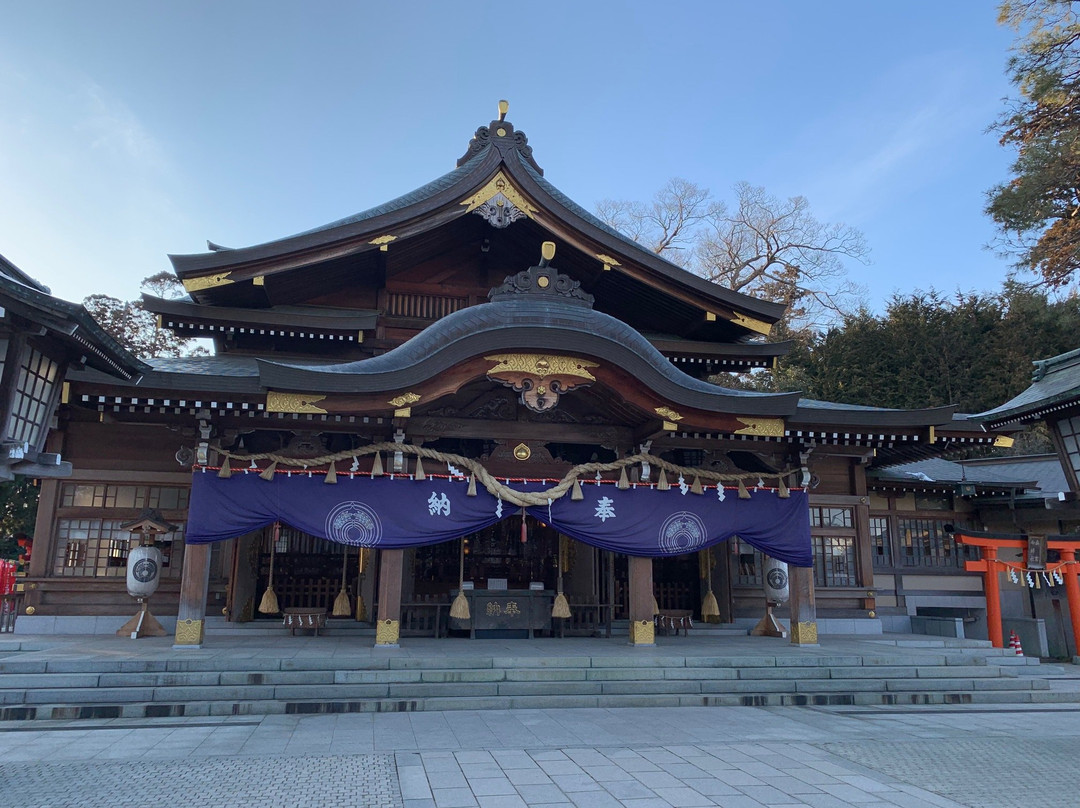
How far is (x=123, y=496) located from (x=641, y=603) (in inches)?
358

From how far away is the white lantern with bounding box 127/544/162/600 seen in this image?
1164 cm

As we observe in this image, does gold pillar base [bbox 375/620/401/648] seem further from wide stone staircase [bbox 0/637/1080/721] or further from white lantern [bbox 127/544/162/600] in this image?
white lantern [bbox 127/544/162/600]

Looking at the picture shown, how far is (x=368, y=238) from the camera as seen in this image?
1359cm

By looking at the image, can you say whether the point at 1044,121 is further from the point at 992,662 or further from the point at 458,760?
the point at 458,760

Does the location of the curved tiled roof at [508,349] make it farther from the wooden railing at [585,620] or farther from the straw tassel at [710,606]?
the straw tassel at [710,606]

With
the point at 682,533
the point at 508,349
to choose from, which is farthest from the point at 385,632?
the point at 682,533

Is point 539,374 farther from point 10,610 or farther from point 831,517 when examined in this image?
point 10,610

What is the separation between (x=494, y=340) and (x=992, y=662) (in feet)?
30.9

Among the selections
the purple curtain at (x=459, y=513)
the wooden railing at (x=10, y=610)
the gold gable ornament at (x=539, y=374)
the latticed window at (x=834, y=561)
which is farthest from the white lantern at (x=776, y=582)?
the wooden railing at (x=10, y=610)

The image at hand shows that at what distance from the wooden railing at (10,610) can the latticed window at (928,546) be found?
18006 mm

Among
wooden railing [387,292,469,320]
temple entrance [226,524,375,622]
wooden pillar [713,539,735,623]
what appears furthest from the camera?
wooden pillar [713,539,735,623]

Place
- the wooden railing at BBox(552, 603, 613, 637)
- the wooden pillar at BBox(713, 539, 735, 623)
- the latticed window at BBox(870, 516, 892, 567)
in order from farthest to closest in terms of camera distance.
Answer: the latticed window at BBox(870, 516, 892, 567) < the wooden pillar at BBox(713, 539, 735, 623) < the wooden railing at BBox(552, 603, 613, 637)

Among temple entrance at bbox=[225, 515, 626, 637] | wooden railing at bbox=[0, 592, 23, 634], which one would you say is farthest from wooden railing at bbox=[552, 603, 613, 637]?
wooden railing at bbox=[0, 592, 23, 634]

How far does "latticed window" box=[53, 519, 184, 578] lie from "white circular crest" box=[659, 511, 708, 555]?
8313mm
